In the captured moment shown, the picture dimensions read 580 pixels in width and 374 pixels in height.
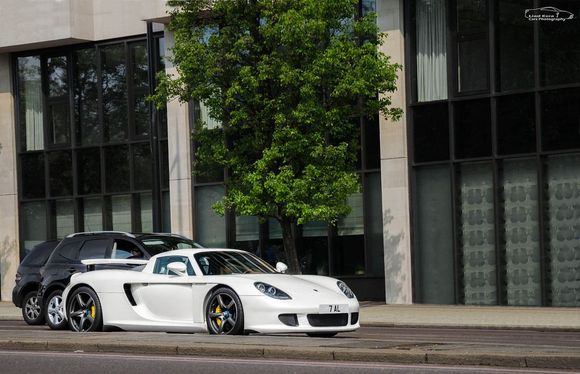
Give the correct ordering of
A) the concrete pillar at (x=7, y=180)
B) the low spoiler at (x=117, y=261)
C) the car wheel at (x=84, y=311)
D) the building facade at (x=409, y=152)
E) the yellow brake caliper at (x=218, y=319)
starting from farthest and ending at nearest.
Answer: the concrete pillar at (x=7, y=180) → the building facade at (x=409, y=152) → the low spoiler at (x=117, y=261) → the car wheel at (x=84, y=311) → the yellow brake caliper at (x=218, y=319)

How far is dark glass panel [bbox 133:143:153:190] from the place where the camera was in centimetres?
3397

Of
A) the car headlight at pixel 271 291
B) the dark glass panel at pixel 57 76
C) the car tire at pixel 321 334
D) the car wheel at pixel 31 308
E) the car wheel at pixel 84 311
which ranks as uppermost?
the dark glass panel at pixel 57 76

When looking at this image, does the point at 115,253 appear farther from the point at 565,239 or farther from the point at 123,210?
the point at 123,210

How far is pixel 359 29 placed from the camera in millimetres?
25703

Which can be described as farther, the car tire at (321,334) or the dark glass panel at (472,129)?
the dark glass panel at (472,129)

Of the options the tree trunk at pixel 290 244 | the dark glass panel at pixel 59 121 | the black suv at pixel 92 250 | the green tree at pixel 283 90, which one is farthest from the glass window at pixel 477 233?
the dark glass panel at pixel 59 121

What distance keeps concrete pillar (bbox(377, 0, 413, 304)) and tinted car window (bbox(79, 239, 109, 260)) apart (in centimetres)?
880

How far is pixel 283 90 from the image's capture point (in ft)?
85.7

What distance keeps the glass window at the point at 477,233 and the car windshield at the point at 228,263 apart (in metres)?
10.3

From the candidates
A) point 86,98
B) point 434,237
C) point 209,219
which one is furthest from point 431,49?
point 86,98

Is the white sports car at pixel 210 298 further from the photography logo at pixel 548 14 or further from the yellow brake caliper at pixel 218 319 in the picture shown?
the photography logo at pixel 548 14

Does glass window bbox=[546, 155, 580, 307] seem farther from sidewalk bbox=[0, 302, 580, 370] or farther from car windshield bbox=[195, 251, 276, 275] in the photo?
car windshield bbox=[195, 251, 276, 275]

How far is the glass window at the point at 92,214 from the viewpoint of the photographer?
35.2 m

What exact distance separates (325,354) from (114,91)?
2311 centimetres
